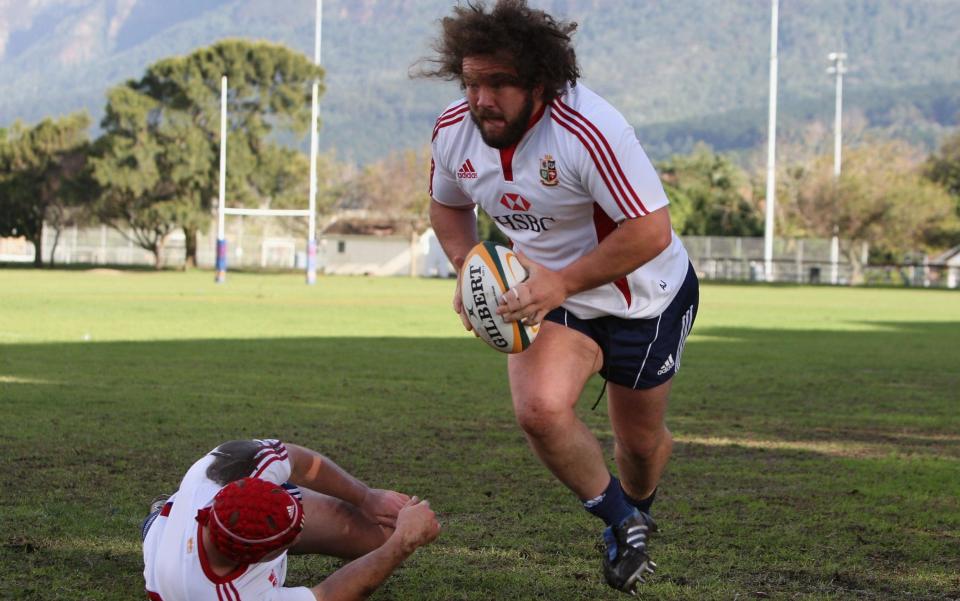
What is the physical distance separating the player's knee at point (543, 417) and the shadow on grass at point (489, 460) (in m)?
0.70

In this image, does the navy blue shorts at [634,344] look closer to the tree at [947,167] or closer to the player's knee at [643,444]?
the player's knee at [643,444]

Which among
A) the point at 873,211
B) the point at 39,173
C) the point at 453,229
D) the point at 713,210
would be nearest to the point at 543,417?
the point at 453,229

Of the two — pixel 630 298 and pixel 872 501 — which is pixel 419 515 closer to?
pixel 630 298

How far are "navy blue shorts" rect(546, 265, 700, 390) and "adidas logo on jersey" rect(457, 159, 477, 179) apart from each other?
2.43ft

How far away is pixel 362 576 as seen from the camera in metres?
4.91

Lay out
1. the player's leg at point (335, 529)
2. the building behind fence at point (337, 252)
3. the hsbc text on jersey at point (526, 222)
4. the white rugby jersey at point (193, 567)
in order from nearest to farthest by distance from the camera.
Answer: the white rugby jersey at point (193, 567), the player's leg at point (335, 529), the hsbc text on jersey at point (526, 222), the building behind fence at point (337, 252)

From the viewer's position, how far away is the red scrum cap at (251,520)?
13.7 feet

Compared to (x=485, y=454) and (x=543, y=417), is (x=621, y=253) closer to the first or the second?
(x=543, y=417)

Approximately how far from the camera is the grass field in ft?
20.0

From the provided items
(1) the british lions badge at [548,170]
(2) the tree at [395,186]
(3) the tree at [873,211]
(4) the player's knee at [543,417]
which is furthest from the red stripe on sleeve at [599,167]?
(2) the tree at [395,186]

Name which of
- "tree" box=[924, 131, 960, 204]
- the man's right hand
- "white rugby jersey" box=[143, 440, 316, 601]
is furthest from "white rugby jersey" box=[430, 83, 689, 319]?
"tree" box=[924, 131, 960, 204]

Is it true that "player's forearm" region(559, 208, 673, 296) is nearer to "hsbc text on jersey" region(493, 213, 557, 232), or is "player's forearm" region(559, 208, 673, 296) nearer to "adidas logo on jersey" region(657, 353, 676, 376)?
"hsbc text on jersey" region(493, 213, 557, 232)

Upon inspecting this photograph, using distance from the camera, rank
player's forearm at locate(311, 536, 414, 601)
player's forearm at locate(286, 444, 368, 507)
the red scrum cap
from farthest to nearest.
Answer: player's forearm at locate(286, 444, 368, 507) → player's forearm at locate(311, 536, 414, 601) → the red scrum cap

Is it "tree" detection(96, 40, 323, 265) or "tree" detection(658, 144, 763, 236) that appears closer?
"tree" detection(96, 40, 323, 265)
